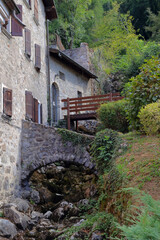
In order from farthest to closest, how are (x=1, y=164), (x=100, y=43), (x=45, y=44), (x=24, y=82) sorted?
(x=100, y=43) → (x=45, y=44) → (x=24, y=82) → (x=1, y=164)

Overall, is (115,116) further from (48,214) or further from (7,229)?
(7,229)

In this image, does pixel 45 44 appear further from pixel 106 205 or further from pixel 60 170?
pixel 106 205

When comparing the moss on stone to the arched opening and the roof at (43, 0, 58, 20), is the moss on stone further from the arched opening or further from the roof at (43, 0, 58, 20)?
the roof at (43, 0, 58, 20)

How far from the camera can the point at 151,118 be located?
7512mm

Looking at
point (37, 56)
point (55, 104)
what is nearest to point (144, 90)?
point (37, 56)

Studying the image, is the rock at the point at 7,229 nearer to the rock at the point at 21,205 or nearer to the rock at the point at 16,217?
the rock at the point at 16,217

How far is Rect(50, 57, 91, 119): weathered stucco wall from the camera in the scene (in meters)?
15.5

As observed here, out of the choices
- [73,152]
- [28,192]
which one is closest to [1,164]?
[28,192]

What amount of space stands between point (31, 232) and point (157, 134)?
4273mm

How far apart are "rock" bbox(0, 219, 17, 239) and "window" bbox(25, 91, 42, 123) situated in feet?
14.9

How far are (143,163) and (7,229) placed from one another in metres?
3.91

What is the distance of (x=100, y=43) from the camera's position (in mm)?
26859

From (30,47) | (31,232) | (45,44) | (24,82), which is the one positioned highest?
(45,44)

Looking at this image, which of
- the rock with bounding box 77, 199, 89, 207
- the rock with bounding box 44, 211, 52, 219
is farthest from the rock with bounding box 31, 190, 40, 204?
the rock with bounding box 77, 199, 89, 207
